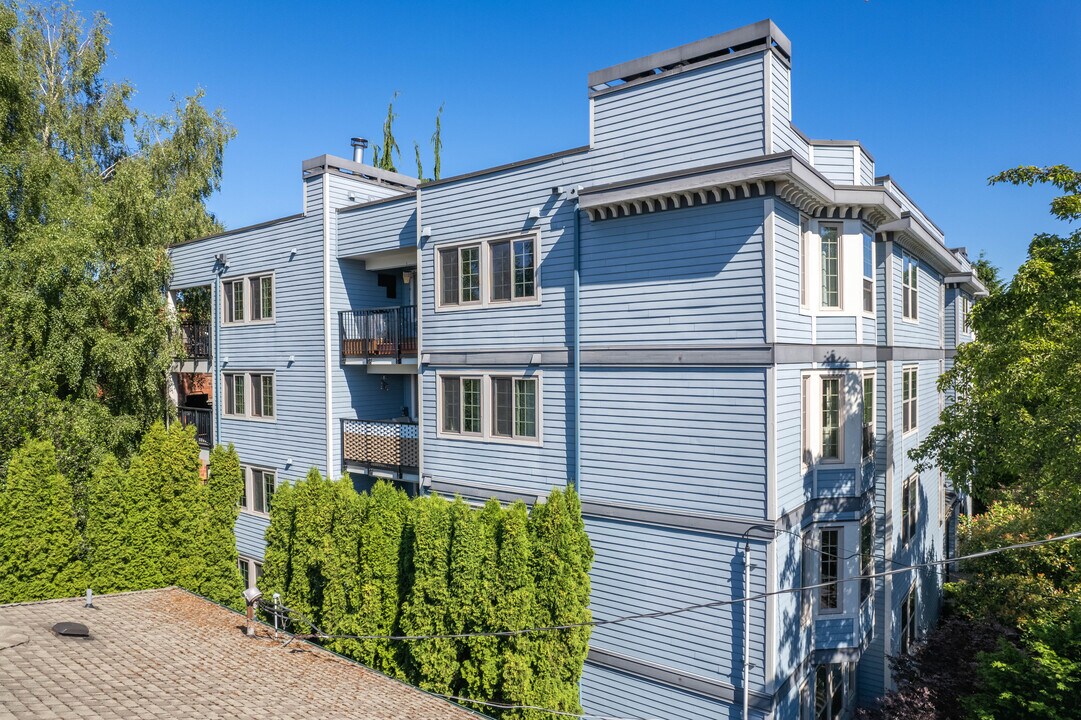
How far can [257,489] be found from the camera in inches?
758

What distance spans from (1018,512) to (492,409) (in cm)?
1582

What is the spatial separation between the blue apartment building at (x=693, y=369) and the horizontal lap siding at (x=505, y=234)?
0.16ft

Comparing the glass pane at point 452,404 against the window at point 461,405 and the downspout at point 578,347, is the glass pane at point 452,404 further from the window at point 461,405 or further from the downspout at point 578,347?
the downspout at point 578,347

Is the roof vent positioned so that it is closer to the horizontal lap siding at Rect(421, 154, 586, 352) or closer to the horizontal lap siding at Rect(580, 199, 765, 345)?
the horizontal lap siding at Rect(421, 154, 586, 352)

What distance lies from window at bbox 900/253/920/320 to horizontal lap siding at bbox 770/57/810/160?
19.5 ft

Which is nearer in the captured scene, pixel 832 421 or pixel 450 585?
pixel 450 585

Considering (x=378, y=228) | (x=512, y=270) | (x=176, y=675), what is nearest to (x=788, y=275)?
(x=512, y=270)

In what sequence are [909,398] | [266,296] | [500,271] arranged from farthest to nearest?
[266,296] < [909,398] < [500,271]

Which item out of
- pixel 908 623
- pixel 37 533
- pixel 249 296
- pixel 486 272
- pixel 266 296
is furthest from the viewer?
pixel 249 296

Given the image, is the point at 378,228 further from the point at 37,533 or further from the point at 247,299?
the point at 37,533

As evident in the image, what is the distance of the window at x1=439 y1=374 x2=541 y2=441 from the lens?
1280 cm

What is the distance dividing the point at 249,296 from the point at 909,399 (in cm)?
1837

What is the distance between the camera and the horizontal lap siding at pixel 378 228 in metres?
15.4

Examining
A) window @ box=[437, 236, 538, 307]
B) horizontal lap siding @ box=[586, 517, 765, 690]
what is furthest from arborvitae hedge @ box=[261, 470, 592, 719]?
window @ box=[437, 236, 538, 307]
